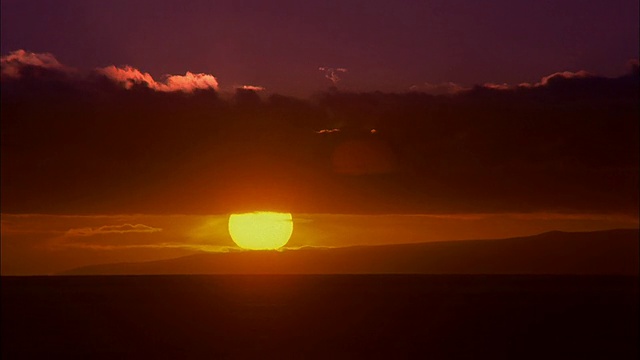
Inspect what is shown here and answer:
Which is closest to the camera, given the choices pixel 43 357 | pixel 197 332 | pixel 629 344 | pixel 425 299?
pixel 43 357

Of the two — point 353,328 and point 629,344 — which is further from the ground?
point 353,328

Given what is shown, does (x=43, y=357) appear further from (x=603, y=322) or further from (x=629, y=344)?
(x=603, y=322)

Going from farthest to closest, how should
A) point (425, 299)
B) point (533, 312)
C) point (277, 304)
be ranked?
point (425, 299) → point (277, 304) → point (533, 312)

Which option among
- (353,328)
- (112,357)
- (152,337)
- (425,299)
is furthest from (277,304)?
(112,357)

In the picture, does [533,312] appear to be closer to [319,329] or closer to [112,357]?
[319,329]

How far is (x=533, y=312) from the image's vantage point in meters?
28.8

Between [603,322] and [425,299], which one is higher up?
[425,299]

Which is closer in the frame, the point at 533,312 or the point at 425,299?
the point at 533,312

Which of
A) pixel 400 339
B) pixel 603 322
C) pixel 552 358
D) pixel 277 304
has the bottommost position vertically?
pixel 552 358

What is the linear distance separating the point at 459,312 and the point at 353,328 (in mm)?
6487

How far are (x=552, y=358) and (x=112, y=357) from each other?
985 centimetres

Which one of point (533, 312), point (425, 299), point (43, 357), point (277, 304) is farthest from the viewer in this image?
point (425, 299)

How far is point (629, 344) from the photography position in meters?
20.5

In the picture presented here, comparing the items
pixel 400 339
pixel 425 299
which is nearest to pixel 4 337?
pixel 400 339
